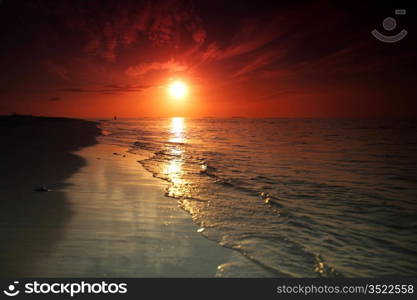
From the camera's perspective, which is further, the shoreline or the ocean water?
the ocean water

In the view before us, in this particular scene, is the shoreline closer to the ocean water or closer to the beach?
the beach

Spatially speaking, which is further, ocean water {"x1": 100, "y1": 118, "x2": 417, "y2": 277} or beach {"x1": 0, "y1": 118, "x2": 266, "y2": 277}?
ocean water {"x1": 100, "y1": 118, "x2": 417, "y2": 277}

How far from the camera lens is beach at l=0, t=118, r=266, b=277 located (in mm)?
4488

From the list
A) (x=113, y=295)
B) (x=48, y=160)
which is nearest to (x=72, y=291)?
(x=113, y=295)

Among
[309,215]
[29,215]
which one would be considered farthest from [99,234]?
[309,215]

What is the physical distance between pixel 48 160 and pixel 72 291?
13291 millimetres

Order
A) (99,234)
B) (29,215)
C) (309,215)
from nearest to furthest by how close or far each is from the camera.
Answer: (99,234) → (29,215) → (309,215)

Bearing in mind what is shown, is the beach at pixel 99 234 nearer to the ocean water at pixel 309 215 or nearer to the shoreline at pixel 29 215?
the shoreline at pixel 29 215

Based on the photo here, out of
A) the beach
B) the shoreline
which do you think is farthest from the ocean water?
the shoreline

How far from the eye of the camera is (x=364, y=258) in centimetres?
530

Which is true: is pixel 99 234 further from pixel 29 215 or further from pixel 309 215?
pixel 309 215

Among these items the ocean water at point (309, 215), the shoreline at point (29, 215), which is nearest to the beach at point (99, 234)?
the shoreline at point (29, 215)

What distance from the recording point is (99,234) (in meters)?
5.71

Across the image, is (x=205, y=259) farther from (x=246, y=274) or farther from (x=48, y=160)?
(x=48, y=160)
